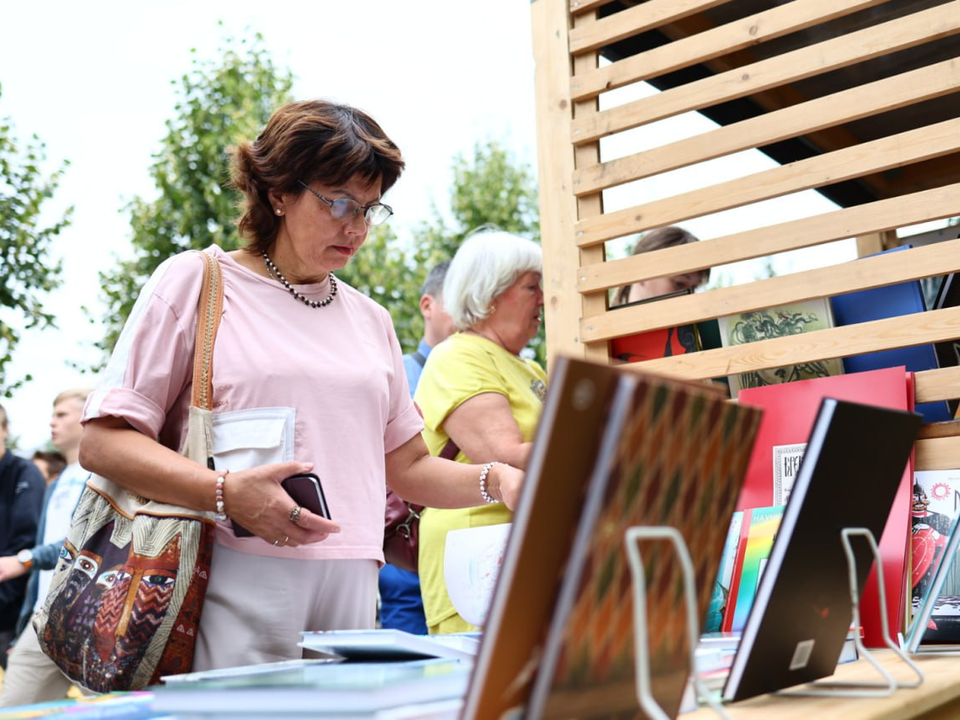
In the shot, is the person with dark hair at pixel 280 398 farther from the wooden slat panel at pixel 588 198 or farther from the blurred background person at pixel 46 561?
the wooden slat panel at pixel 588 198

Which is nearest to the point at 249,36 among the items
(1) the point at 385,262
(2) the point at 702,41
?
(1) the point at 385,262

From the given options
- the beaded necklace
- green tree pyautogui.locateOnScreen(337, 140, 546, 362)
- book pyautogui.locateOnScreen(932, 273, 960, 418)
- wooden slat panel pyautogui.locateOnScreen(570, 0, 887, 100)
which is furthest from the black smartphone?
green tree pyautogui.locateOnScreen(337, 140, 546, 362)

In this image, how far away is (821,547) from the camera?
130cm

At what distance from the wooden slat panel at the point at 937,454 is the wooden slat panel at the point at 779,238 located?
516mm

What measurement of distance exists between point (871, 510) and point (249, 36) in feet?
46.8

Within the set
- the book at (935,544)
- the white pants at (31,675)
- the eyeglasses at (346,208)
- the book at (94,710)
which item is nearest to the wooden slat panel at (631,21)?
the eyeglasses at (346,208)

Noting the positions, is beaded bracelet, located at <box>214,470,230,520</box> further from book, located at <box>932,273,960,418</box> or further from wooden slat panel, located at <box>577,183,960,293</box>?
book, located at <box>932,273,960,418</box>

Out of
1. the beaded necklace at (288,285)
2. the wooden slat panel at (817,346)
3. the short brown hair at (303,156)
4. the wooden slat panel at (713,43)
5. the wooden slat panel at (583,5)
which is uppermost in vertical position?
the wooden slat panel at (583,5)

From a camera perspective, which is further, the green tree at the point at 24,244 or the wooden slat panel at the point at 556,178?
the green tree at the point at 24,244

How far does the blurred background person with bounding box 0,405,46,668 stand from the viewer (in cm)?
586

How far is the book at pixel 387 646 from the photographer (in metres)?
1.22

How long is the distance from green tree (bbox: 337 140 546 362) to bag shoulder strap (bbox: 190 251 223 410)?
1370 cm

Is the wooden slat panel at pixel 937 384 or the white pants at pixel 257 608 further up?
the wooden slat panel at pixel 937 384

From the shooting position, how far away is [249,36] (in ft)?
47.0
